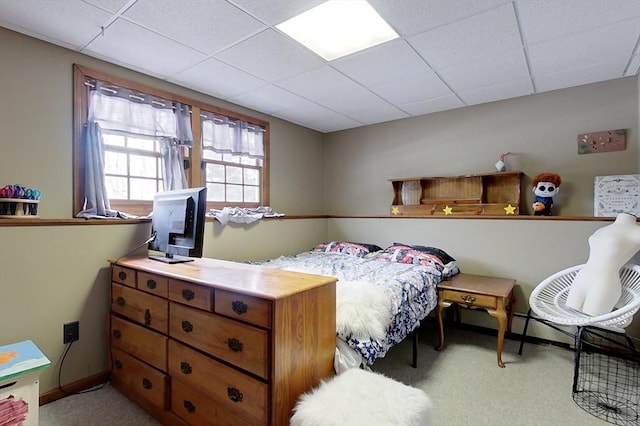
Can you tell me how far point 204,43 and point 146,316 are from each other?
5.90 ft

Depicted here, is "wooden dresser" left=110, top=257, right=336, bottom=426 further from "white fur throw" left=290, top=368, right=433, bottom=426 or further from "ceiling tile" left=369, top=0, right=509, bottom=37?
"ceiling tile" left=369, top=0, right=509, bottom=37

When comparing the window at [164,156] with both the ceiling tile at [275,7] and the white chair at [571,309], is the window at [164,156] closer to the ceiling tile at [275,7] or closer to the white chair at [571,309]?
the ceiling tile at [275,7]

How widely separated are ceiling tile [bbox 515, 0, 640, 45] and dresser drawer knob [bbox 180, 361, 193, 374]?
2607mm

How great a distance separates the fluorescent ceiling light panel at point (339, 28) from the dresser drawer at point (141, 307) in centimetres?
183

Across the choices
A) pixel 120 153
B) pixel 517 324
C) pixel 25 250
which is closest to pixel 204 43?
pixel 120 153

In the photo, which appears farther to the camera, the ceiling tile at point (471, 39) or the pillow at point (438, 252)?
the pillow at point (438, 252)

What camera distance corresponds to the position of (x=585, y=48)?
2.26 meters

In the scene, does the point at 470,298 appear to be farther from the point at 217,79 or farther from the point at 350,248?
the point at 217,79

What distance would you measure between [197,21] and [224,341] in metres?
1.82

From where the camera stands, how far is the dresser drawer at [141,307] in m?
1.80

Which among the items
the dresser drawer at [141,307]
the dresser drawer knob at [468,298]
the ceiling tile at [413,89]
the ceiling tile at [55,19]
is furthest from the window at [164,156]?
the dresser drawer knob at [468,298]

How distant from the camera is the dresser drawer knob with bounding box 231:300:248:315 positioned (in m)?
1.38

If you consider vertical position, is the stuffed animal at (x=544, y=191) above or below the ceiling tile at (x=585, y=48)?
below

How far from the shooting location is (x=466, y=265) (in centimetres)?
329
